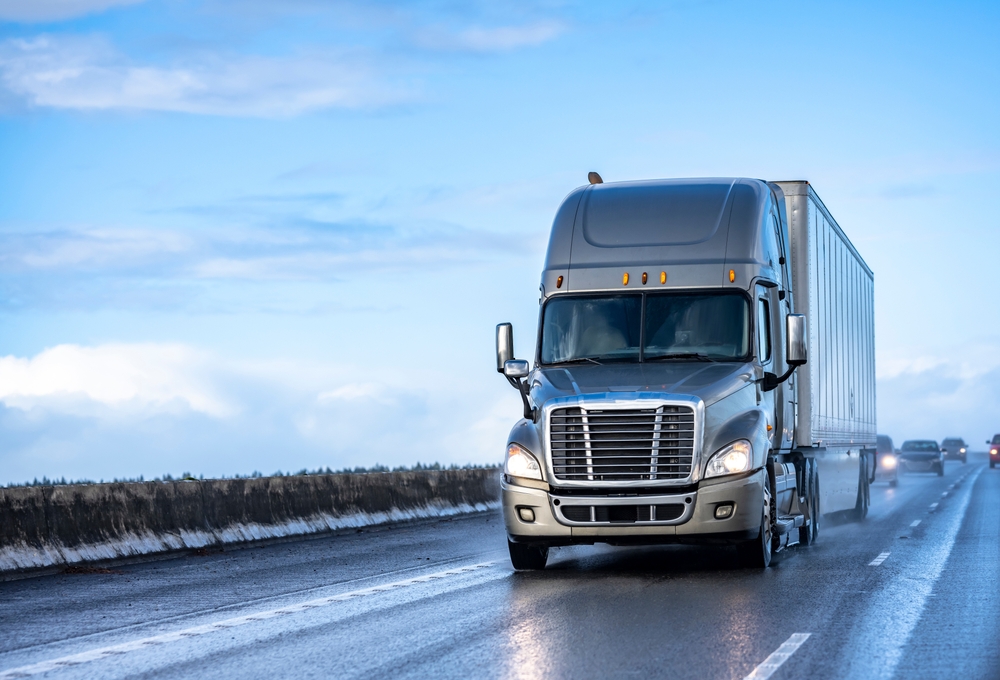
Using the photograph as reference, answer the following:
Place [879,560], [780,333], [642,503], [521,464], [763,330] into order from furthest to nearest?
[780,333] < [879,560] < [763,330] < [521,464] < [642,503]

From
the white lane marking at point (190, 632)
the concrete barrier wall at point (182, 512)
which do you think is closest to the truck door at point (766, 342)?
the white lane marking at point (190, 632)

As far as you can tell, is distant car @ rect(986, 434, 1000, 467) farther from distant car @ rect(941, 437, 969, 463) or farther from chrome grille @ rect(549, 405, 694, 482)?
chrome grille @ rect(549, 405, 694, 482)

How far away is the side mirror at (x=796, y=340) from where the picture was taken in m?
13.8

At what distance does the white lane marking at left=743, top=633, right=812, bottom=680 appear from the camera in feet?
24.6

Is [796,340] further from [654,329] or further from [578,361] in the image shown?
[578,361]

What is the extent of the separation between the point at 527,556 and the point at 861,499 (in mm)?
12118

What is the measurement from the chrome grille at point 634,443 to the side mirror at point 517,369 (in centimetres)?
85

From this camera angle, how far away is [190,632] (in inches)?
366

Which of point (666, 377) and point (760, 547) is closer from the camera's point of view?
point (666, 377)

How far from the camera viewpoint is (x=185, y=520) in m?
16.1

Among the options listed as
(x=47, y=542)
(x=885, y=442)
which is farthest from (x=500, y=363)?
(x=885, y=442)

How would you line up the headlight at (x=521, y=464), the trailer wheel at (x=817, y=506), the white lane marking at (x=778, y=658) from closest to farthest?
the white lane marking at (x=778, y=658) < the headlight at (x=521, y=464) < the trailer wheel at (x=817, y=506)

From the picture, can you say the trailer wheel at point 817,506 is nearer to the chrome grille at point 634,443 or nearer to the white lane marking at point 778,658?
the chrome grille at point 634,443

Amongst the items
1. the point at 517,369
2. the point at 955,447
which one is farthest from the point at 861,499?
the point at 955,447
